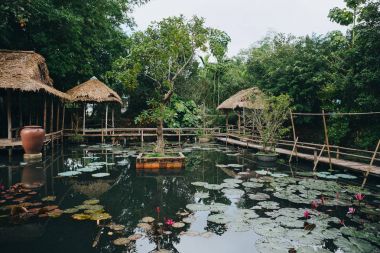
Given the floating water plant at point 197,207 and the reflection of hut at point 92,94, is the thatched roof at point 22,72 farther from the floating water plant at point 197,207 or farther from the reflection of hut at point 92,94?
the floating water plant at point 197,207

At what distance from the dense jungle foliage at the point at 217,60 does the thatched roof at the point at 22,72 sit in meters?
1.55

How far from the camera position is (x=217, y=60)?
571 inches

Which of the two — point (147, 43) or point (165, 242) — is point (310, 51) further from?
point (165, 242)

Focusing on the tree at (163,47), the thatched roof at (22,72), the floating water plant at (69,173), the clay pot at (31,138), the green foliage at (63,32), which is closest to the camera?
the floating water plant at (69,173)

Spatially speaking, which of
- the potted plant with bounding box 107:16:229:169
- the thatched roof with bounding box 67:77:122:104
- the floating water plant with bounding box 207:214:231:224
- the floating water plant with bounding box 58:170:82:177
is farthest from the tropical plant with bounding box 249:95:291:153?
the thatched roof with bounding box 67:77:122:104

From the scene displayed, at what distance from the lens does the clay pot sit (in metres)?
11.4

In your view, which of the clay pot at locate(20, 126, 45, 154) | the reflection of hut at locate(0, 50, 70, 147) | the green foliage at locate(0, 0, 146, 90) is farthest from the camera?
the green foliage at locate(0, 0, 146, 90)

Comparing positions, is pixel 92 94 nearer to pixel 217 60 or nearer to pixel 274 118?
pixel 217 60

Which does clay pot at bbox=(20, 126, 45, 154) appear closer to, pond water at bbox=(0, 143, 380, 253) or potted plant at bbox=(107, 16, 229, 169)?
pond water at bbox=(0, 143, 380, 253)

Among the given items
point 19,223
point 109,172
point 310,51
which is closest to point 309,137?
point 310,51

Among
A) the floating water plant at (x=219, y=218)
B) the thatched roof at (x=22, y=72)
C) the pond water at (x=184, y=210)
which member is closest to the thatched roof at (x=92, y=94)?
the thatched roof at (x=22, y=72)

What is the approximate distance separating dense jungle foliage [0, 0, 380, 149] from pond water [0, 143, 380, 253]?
380cm

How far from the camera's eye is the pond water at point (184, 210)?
4.53 m

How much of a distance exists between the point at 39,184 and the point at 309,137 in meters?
14.5
